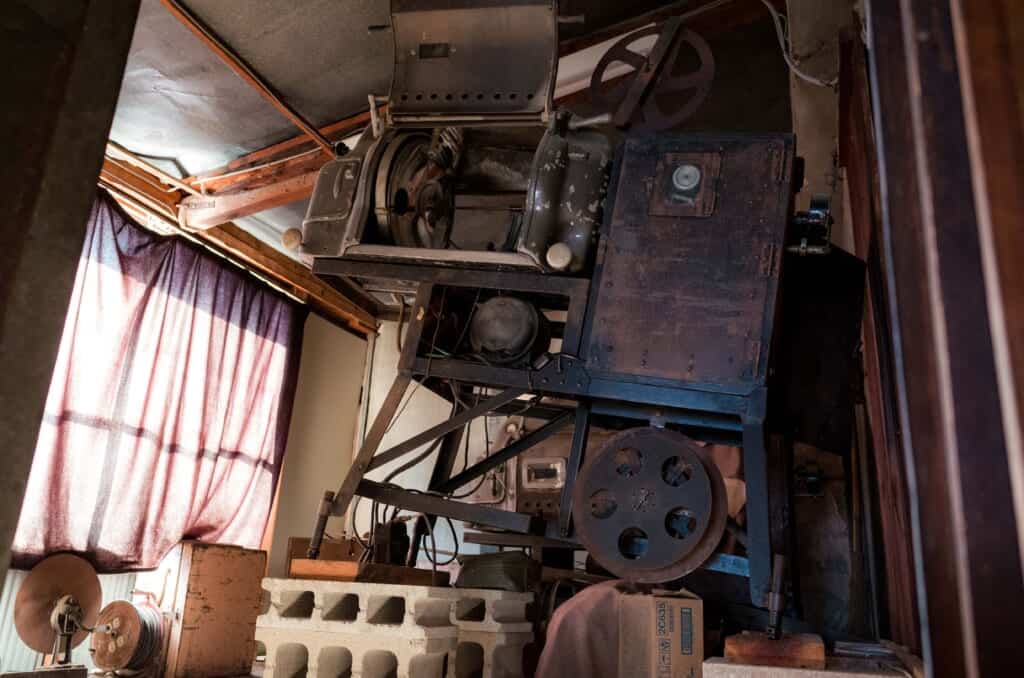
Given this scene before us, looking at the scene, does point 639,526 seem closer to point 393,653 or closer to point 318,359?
point 393,653

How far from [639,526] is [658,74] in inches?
81.5

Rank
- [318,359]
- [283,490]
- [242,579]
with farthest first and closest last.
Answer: [318,359]
[283,490]
[242,579]

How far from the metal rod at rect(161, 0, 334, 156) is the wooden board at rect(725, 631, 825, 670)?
422 centimetres

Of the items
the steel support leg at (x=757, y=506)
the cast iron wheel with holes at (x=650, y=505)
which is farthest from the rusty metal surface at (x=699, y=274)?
the cast iron wheel with holes at (x=650, y=505)

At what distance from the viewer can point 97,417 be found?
18.0 ft

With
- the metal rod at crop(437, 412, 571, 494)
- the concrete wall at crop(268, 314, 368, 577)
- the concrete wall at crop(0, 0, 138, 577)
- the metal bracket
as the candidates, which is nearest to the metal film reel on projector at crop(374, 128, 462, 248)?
the metal bracket

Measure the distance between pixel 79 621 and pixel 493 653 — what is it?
Answer: 121 inches

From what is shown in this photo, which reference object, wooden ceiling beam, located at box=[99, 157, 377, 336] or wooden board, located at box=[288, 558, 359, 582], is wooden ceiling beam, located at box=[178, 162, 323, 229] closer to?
wooden ceiling beam, located at box=[99, 157, 377, 336]

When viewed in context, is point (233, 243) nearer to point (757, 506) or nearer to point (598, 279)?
point (598, 279)

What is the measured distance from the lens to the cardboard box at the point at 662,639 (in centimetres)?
246

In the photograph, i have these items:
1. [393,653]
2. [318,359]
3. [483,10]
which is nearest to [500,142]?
[483,10]

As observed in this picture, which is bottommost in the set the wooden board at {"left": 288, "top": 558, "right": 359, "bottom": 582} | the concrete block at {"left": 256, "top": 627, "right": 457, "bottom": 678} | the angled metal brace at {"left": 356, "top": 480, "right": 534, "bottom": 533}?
the concrete block at {"left": 256, "top": 627, "right": 457, "bottom": 678}

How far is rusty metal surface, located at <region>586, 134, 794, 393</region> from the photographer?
3023mm

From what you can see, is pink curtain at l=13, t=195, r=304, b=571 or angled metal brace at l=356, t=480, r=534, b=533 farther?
pink curtain at l=13, t=195, r=304, b=571
